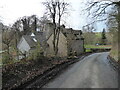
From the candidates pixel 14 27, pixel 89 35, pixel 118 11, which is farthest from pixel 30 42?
pixel 118 11

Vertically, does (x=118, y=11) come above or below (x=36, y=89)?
above

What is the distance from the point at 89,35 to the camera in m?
53.1

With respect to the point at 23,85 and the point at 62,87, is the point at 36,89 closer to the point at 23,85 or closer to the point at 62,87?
the point at 23,85

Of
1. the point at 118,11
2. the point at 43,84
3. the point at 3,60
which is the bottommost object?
the point at 43,84

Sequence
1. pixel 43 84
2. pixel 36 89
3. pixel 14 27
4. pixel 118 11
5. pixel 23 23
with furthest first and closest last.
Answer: pixel 23 23 < pixel 14 27 < pixel 118 11 < pixel 43 84 < pixel 36 89

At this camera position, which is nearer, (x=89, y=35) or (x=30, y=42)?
(x=30, y=42)

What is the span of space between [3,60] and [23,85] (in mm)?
4946

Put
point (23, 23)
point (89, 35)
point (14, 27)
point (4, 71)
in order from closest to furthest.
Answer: point (4, 71) < point (14, 27) < point (23, 23) < point (89, 35)

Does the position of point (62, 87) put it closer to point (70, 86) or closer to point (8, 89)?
point (70, 86)

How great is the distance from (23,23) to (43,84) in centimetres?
4260

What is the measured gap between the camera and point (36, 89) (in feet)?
25.8

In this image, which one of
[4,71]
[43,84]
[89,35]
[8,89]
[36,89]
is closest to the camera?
[8,89]

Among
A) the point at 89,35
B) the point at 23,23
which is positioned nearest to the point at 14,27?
the point at 23,23

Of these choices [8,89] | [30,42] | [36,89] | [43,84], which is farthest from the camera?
[30,42]
